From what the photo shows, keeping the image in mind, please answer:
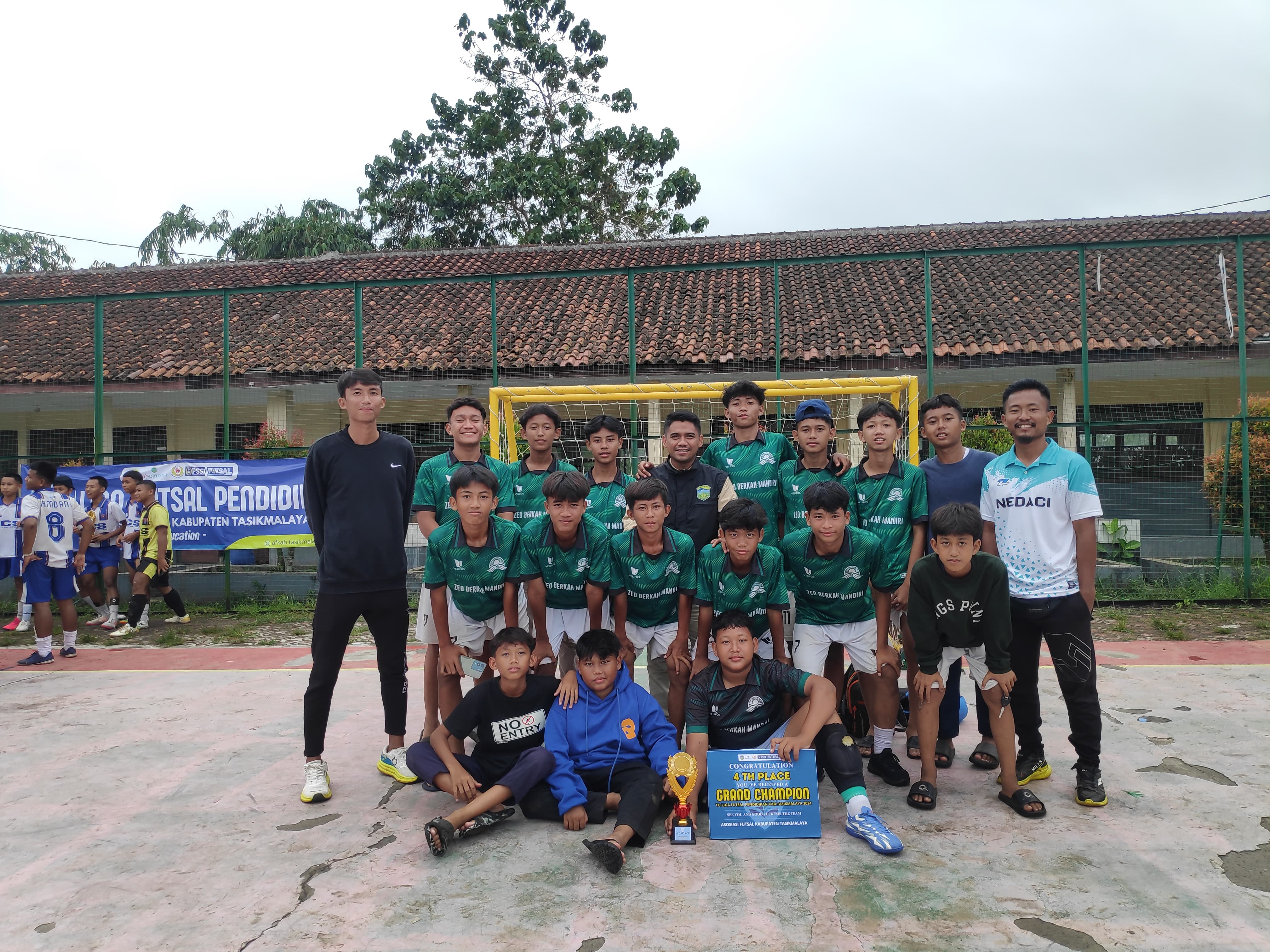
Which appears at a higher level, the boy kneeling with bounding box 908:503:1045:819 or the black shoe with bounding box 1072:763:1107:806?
the boy kneeling with bounding box 908:503:1045:819

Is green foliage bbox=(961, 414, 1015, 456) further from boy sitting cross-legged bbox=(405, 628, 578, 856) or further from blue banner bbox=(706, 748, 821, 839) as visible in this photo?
boy sitting cross-legged bbox=(405, 628, 578, 856)

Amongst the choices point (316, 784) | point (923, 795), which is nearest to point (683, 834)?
point (923, 795)

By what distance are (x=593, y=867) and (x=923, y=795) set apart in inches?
56.2

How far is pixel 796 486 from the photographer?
4.52 m

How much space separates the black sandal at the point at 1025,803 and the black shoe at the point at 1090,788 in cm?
17

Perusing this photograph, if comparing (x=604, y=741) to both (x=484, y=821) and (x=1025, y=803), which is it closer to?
(x=484, y=821)

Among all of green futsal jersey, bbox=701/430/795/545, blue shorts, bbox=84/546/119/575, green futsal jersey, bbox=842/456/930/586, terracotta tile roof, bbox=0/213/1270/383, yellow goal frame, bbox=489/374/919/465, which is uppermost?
terracotta tile roof, bbox=0/213/1270/383

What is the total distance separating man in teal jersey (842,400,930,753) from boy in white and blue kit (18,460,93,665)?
6.42 meters

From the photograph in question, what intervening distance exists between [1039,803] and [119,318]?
17225 millimetres

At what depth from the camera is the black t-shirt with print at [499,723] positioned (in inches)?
148

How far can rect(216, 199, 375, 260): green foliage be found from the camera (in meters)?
23.7

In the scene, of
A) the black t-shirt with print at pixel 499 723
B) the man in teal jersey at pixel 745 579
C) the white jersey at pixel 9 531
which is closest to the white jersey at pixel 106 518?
the white jersey at pixel 9 531

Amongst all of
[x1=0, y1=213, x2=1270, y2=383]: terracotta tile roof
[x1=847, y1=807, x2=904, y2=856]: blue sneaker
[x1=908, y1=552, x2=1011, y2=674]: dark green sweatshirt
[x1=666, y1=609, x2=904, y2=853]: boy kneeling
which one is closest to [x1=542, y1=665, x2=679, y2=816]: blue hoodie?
[x1=666, y1=609, x2=904, y2=853]: boy kneeling

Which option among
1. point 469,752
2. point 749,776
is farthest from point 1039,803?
point 469,752
